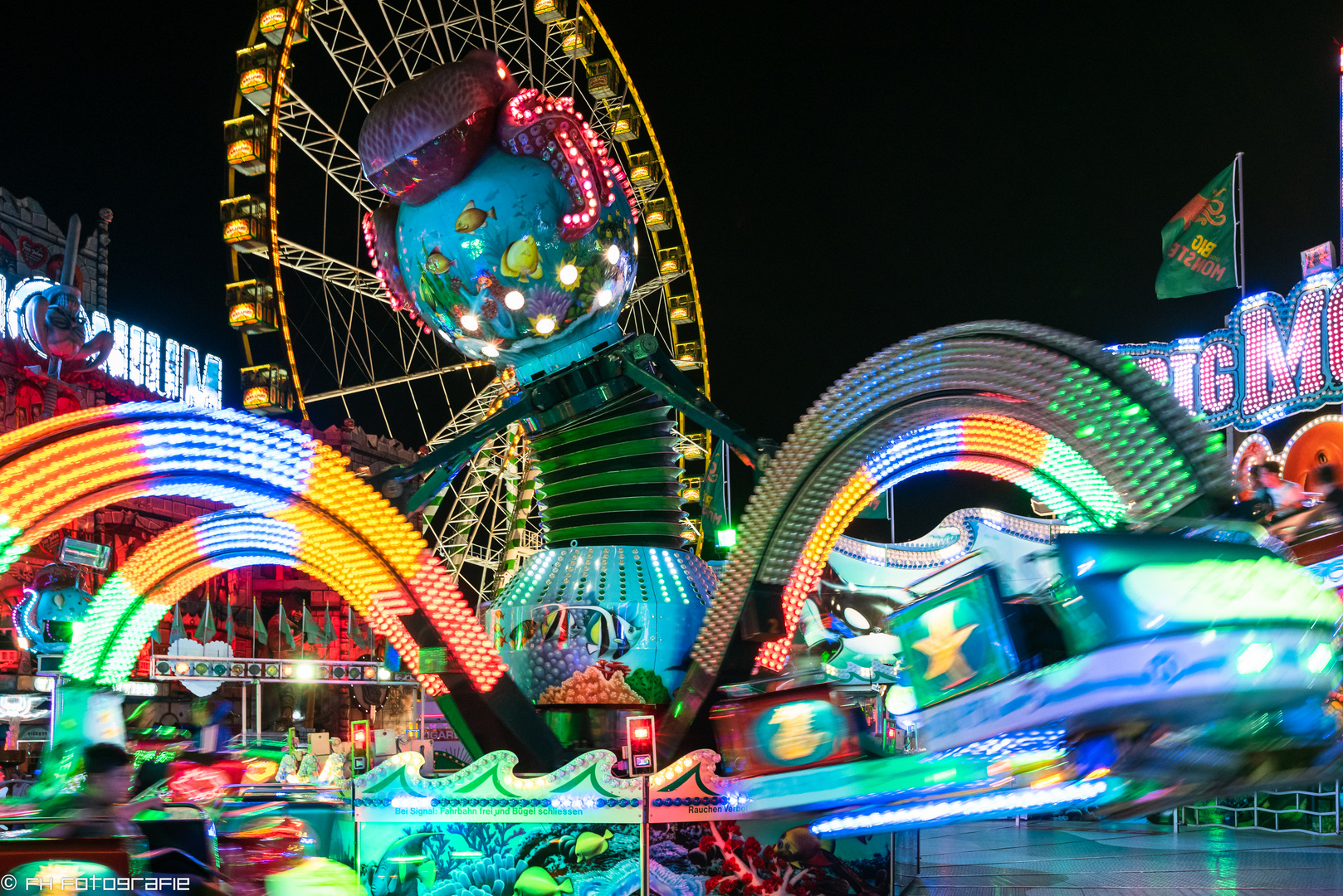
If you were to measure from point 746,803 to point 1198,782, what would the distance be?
12.5 ft

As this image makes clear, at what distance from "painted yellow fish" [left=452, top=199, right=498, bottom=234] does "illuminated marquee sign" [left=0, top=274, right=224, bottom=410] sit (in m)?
26.9

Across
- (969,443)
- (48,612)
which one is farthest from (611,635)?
(48,612)

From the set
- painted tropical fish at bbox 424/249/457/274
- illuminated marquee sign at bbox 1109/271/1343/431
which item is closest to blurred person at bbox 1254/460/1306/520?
painted tropical fish at bbox 424/249/457/274

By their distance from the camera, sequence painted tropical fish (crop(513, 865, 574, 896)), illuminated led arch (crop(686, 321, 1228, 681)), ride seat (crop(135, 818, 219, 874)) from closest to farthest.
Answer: ride seat (crop(135, 818, 219, 874)) < illuminated led arch (crop(686, 321, 1228, 681)) < painted tropical fish (crop(513, 865, 574, 896))

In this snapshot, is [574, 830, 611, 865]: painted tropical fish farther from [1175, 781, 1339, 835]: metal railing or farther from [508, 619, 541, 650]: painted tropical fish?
[1175, 781, 1339, 835]: metal railing

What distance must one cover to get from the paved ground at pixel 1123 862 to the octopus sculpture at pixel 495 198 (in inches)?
235

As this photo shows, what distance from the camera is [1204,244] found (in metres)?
21.9

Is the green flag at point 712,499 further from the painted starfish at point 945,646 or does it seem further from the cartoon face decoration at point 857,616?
the painted starfish at point 945,646

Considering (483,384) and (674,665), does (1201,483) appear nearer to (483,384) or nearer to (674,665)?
(674,665)

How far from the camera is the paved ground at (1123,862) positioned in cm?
987

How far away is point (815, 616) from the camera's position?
18156 mm

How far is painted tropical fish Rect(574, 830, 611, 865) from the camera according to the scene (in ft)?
27.8

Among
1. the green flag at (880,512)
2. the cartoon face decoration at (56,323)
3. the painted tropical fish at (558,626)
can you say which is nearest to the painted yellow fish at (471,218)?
the painted tropical fish at (558,626)

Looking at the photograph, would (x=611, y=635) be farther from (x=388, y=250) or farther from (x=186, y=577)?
(x=388, y=250)
